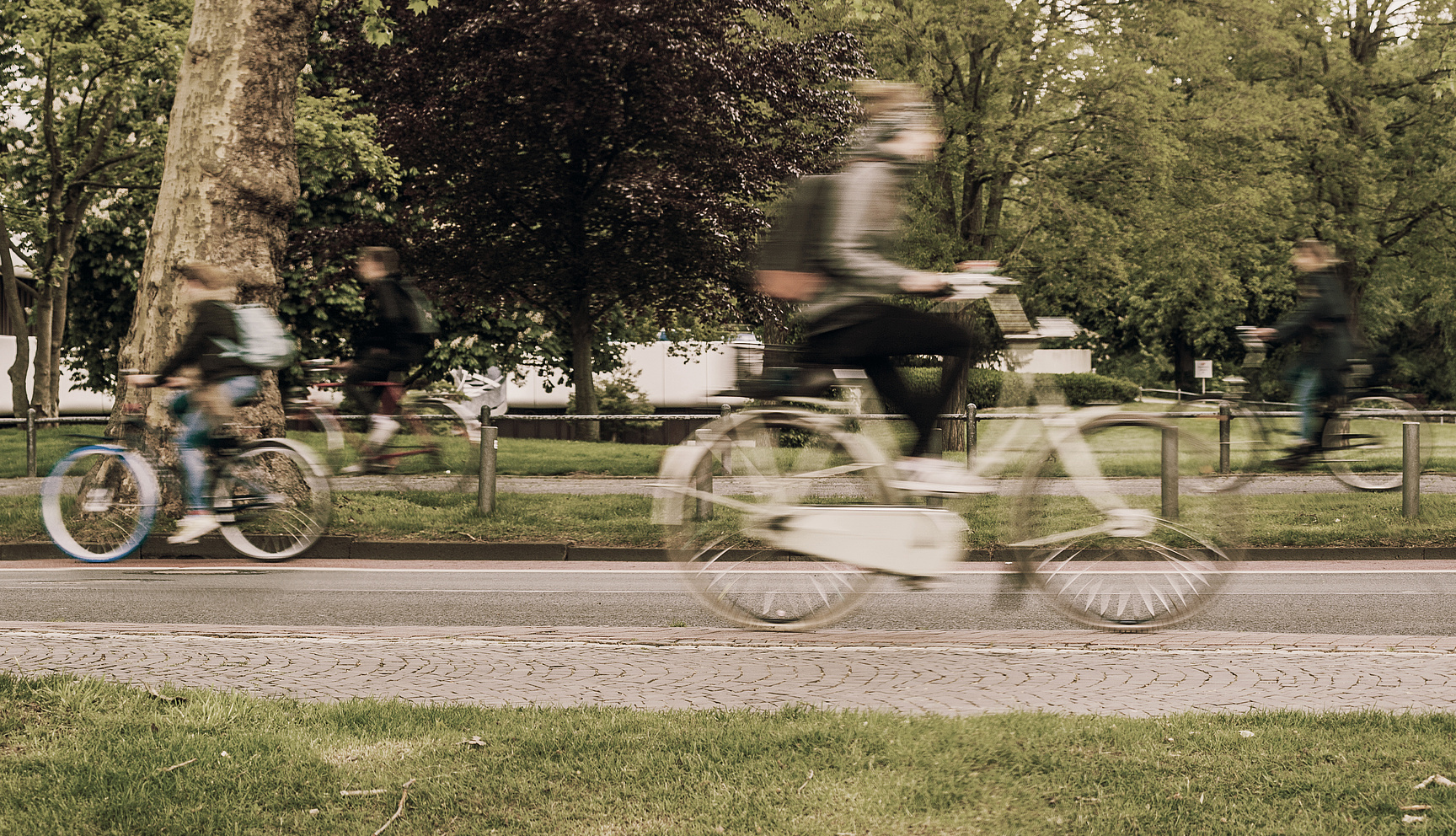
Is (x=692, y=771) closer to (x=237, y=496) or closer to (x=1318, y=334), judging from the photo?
(x=237, y=496)

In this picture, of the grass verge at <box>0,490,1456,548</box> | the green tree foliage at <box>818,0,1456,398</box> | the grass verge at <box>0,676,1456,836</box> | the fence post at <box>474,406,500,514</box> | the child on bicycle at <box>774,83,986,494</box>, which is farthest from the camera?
the green tree foliage at <box>818,0,1456,398</box>

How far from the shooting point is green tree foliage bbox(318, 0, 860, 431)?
70.5 ft

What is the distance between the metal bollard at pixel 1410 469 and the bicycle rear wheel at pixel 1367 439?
0.19 metres

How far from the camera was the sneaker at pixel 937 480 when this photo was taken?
477cm

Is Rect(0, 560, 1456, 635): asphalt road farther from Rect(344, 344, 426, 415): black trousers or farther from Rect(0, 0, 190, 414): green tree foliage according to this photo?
Rect(0, 0, 190, 414): green tree foliage

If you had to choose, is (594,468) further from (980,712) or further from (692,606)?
(980,712)

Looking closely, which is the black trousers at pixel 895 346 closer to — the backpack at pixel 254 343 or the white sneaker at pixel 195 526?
the backpack at pixel 254 343

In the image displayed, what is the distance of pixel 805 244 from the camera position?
4.70m

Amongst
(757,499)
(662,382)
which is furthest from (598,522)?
(662,382)

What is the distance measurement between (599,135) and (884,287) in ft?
62.3

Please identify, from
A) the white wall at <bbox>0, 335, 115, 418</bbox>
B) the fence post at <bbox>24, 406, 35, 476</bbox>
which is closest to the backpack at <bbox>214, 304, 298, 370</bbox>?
the fence post at <bbox>24, 406, 35, 476</bbox>

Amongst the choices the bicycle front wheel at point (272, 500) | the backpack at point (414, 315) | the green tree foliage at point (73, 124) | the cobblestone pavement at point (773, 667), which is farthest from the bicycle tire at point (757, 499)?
the green tree foliage at point (73, 124)

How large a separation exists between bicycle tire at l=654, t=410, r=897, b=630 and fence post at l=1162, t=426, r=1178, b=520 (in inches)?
39.2

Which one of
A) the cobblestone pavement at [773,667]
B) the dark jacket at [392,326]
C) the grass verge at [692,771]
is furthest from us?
the dark jacket at [392,326]
